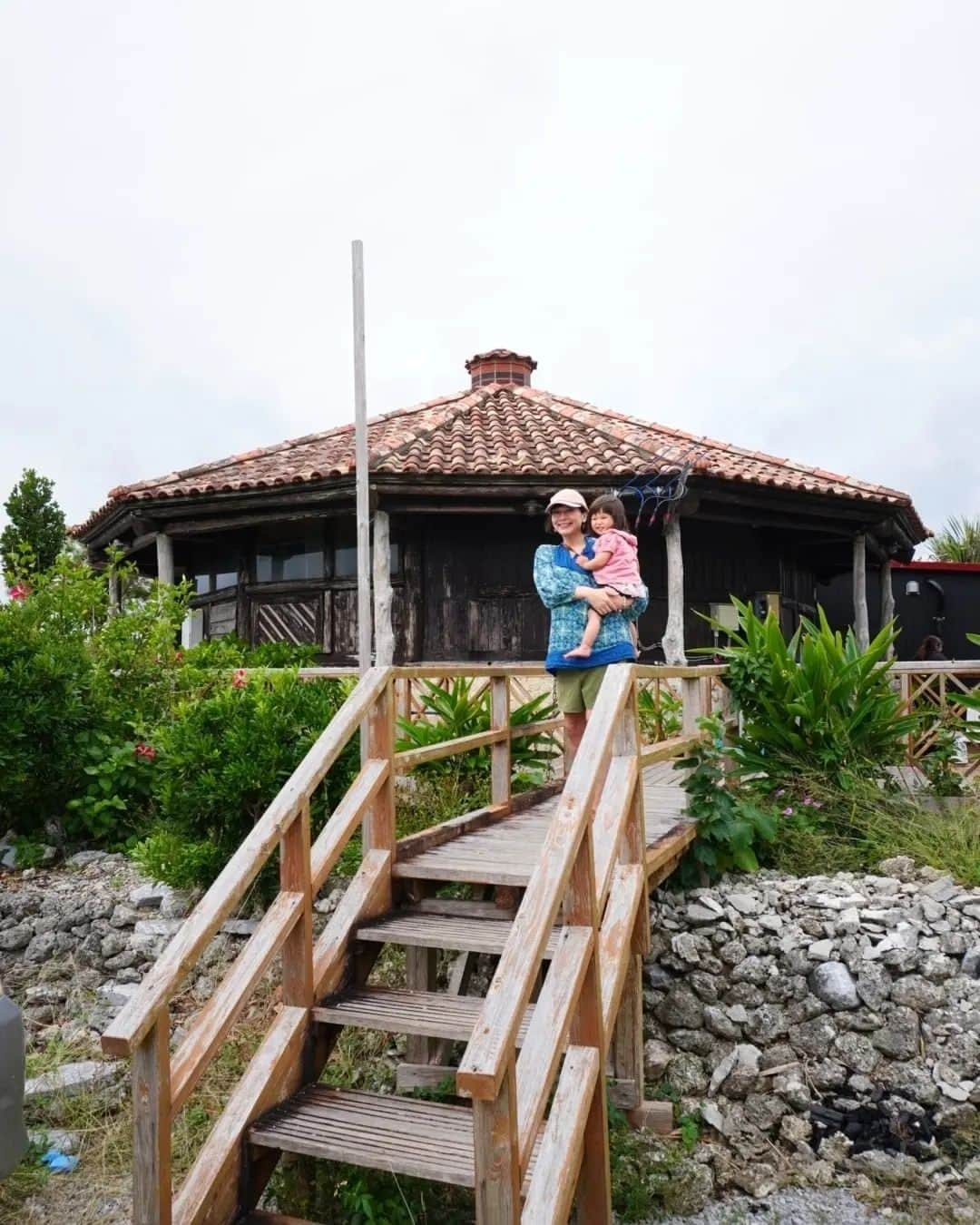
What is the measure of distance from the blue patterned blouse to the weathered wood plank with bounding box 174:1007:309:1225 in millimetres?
2239

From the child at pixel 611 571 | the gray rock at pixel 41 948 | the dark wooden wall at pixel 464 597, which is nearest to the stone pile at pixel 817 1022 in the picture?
the child at pixel 611 571

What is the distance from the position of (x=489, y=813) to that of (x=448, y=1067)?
1425 millimetres

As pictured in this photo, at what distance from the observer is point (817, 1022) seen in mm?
5000

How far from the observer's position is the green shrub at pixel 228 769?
635 centimetres

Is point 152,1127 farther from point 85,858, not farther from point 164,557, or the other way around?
point 164,557

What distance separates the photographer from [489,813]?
5777 mm

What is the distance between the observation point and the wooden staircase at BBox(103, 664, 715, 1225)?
3.02 m

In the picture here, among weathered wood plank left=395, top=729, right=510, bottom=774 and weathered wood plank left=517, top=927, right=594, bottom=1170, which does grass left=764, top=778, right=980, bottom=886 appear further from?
weathered wood plank left=517, top=927, right=594, bottom=1170

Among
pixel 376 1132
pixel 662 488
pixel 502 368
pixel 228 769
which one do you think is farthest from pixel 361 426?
pixel 502 368

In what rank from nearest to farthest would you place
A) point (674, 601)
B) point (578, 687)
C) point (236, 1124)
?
point (236, 1124)
point (578, 687)
point (674, 601)

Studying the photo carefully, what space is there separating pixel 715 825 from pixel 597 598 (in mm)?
1651

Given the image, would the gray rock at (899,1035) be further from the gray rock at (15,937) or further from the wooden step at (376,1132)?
the gray rock at (15,937)

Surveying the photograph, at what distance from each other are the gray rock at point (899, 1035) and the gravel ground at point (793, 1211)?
83 centimetres

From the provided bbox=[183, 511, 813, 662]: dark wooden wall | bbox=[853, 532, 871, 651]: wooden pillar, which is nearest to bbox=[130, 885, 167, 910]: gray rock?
bbox=[183, 511, 813, 662]: dark wooden wall
